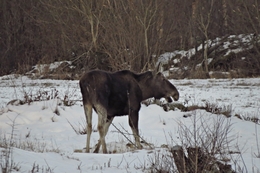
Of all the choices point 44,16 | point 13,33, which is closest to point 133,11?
point 44,16

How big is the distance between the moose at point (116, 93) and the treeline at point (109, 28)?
922 centimetres

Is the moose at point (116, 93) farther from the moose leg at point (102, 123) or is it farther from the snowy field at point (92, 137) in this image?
the snowy field at point (92, 137)

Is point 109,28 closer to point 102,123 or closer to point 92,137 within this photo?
point 92,137

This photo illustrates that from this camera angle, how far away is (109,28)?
26.6 m

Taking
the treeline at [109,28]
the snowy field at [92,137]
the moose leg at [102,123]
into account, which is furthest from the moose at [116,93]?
the treeline at [109,28]

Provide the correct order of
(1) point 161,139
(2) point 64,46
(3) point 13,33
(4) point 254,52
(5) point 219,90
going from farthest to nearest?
(3) point 13,33, (2) point 64,46, (4) point 254,52, (5) point 219,90, (1) point 161,139

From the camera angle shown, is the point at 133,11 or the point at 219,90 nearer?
the point at 219,90

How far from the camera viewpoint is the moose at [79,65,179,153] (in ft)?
27.0

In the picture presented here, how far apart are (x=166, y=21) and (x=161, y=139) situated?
2175cm

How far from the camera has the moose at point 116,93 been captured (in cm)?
822

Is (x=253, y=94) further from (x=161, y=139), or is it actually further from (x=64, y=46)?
(x=64, y=46)

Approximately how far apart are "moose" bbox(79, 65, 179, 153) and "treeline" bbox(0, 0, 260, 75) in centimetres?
922

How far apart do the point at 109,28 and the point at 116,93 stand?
60.0 feet

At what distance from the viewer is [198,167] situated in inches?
213
